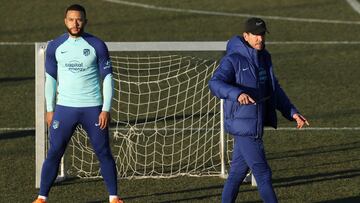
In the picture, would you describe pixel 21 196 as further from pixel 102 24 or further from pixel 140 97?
pixel 102 24

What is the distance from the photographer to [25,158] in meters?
14.7

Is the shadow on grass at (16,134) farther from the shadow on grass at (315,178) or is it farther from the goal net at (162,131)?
the shadow on grass at (315,178)

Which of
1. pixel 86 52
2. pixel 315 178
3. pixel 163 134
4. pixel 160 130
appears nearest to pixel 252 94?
pixel 86 52

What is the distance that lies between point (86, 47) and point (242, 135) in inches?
71.3

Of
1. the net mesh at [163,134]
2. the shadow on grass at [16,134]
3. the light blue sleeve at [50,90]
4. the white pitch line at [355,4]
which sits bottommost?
the shadow on grass at [16,134]

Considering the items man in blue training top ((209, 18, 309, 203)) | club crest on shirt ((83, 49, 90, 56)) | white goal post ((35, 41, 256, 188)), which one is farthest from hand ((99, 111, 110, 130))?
white goal post ((35, 41, 256, 188))

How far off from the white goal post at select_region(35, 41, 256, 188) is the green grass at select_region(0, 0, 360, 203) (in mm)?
488

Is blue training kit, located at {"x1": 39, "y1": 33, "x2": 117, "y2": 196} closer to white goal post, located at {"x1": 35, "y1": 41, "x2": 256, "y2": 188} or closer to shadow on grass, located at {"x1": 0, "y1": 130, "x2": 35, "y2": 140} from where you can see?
white goal post, located at {"x1": 35, "y1": 41, "x2": 256, "y2": 188}

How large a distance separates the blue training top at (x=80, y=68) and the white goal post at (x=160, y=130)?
164cm

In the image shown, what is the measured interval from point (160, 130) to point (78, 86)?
445 cm

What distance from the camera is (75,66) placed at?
11.7 m

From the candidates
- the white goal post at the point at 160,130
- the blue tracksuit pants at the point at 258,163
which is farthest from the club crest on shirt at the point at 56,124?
the blue tracksuit pants at the point at 258,163

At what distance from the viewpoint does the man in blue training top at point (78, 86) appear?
11.7 metres

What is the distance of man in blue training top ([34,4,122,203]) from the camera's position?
11.7 meters
